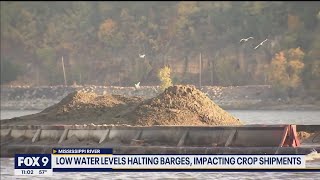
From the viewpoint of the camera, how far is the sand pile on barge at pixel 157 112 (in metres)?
38.9

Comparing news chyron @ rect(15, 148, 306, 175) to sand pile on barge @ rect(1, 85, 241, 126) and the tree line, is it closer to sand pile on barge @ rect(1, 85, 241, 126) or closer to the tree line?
sand pile on barge @ rect(1, 85, 241, 126)

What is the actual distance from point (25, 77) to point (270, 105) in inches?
1665

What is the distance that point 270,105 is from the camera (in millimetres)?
116188

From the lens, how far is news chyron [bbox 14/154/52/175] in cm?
2980

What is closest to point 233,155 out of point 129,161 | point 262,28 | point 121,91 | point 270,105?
point 129,161

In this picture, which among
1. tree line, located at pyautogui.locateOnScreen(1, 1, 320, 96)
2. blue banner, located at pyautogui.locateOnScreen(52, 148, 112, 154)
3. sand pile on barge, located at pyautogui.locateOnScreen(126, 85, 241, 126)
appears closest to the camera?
blue banner, located at pyautogui.locateOnScreen(52, 148, 112, 154)

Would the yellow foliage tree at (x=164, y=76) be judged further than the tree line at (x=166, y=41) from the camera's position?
No

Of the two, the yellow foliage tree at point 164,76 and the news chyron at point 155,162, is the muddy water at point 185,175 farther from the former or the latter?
the yellow foliage tree at point 164,76

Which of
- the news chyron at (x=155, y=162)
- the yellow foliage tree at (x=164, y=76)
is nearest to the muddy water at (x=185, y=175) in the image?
the news chyron at (x=155, y=162)

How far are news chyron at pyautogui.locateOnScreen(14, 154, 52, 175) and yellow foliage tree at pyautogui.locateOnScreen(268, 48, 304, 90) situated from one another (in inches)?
2707

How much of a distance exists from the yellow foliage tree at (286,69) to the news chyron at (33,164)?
2707 inches

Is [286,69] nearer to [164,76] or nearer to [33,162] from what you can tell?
[164,76]

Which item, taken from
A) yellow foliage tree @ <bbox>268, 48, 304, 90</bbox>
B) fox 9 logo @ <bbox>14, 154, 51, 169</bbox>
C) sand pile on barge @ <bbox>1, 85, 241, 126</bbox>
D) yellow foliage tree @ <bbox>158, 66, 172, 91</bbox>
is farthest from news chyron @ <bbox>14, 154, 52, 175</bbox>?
yellow foliage tree @ <bbox>268, 48, 304, 90</bbox>

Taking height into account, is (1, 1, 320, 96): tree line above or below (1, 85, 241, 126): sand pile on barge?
above
